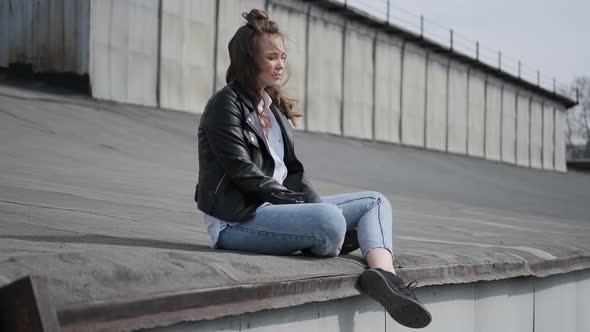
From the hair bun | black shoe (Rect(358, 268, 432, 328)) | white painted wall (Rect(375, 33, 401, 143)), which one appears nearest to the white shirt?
the hair bun

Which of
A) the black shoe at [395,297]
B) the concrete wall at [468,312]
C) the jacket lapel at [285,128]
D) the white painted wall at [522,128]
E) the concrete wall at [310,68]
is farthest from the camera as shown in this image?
the white painted wall at [522,128]

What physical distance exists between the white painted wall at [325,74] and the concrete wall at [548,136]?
20.2 m

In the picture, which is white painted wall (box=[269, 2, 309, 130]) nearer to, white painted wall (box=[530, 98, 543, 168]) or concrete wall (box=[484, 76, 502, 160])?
concrete wall (box=[484, 76, 502, 160])

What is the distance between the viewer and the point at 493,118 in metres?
39.5

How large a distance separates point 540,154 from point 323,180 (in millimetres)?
30502

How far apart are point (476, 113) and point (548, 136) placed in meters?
9.38

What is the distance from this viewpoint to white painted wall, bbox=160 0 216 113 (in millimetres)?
21641

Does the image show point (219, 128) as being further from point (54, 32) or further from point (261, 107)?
point (54, 32)

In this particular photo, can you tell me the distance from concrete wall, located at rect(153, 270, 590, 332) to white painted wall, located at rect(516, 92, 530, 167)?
35.4m

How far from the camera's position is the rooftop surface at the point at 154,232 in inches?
130

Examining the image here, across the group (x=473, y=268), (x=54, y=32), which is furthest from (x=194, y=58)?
(x=473, y=268)

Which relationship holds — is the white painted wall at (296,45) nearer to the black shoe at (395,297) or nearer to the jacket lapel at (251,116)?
the jacket lapel at (251,116)

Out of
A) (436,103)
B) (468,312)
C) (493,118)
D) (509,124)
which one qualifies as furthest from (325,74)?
(468,312)

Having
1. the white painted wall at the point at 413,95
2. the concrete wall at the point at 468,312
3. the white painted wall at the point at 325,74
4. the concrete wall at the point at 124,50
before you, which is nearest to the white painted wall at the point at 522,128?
the white painted wall at the point at 413,95
